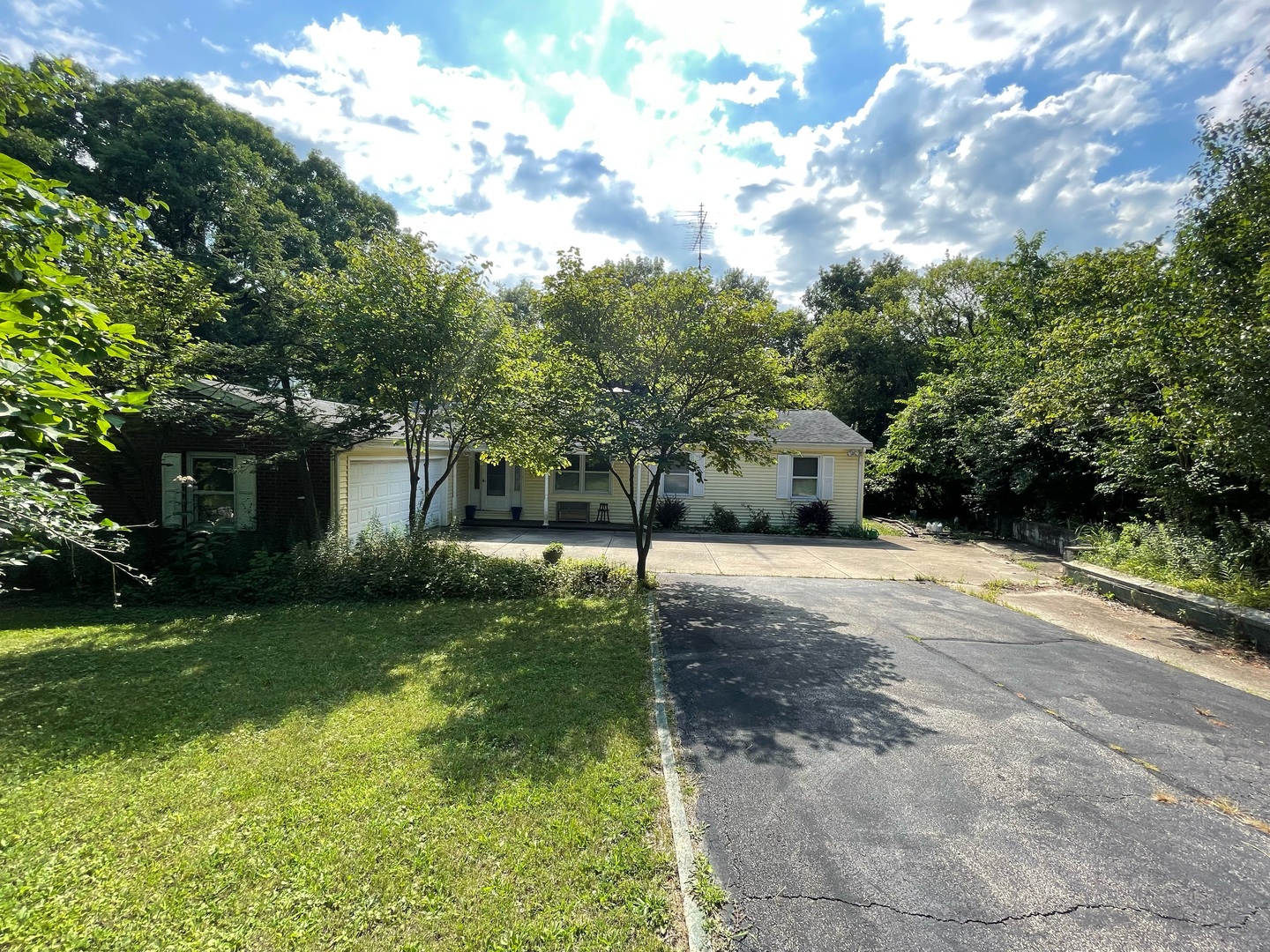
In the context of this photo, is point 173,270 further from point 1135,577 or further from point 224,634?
point 1135,577

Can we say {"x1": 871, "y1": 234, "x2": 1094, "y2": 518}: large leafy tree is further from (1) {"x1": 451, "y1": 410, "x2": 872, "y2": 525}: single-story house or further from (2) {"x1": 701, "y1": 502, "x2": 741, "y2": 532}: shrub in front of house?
(2) {"x1": 701, "y1": 502, "x2": 741, "y2": 532}: shrub in front of house

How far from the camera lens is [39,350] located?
211 centimetres

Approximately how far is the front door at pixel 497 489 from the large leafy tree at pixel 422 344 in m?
8.24

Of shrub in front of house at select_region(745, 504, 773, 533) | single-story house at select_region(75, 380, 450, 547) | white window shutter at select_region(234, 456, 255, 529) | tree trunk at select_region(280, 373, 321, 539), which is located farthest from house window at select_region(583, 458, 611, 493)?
white window shutter at select_region(234, 456, 255, 529)

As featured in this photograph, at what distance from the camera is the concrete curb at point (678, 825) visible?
2.21 m

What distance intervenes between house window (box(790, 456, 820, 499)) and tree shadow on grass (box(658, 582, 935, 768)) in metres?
9.47

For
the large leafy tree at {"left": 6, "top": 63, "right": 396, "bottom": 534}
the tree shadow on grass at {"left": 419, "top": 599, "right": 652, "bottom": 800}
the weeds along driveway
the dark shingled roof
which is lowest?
the tree shadow on grass at {"left": 419, "top": 599, "right": 652, "bottom": 800}

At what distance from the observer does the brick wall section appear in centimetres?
934

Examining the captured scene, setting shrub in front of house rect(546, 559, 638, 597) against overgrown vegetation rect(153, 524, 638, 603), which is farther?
shrub in front of house rect(546, 559, 638, 597)

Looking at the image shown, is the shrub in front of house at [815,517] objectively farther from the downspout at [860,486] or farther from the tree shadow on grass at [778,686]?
the tree shadow on grass at [778,686]

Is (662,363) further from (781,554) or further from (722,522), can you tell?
(722,522)

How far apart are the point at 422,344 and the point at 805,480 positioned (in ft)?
40.8

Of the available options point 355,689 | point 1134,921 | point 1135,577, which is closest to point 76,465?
point 355,689

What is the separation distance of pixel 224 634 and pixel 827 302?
36780mm
